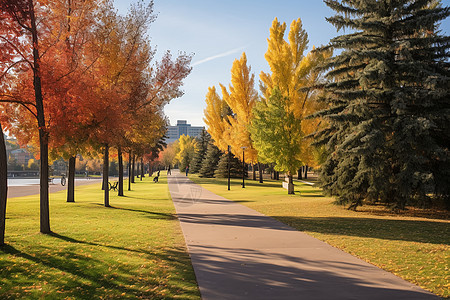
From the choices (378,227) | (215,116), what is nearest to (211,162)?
(215,116)

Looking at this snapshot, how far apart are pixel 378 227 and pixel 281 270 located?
6.53 m

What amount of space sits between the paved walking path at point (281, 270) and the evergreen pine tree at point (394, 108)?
6.26 meters

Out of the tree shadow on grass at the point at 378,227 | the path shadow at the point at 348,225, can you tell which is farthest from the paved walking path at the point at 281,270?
the tree shadow on grass at the point at 378,227

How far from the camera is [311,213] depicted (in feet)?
49.4

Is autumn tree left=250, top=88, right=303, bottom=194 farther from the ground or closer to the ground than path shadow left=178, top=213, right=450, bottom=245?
farther from the ground

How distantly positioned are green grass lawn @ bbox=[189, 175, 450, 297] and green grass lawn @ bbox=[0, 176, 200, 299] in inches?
154

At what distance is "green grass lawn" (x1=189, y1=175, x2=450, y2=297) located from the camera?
6.29 meters

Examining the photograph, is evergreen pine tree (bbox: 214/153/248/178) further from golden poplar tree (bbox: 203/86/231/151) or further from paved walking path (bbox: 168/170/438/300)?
paved walking path (bbox: 168/170/438/300)

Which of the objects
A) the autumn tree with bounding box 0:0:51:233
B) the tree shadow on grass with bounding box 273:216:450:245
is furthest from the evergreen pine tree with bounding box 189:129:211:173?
the autumn tree with bounding box 0:0:51:233

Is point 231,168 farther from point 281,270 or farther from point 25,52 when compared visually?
point 281,270

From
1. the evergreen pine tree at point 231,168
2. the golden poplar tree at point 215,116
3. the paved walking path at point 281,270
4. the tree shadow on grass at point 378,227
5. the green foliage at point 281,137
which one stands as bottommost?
the tree shadow on grass at point 378,227

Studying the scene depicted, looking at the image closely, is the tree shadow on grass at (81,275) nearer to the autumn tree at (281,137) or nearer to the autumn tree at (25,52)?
the autumn tree at (25,52)

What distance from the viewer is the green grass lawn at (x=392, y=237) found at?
20.6 feet

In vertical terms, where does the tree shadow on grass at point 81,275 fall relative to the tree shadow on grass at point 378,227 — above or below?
above
